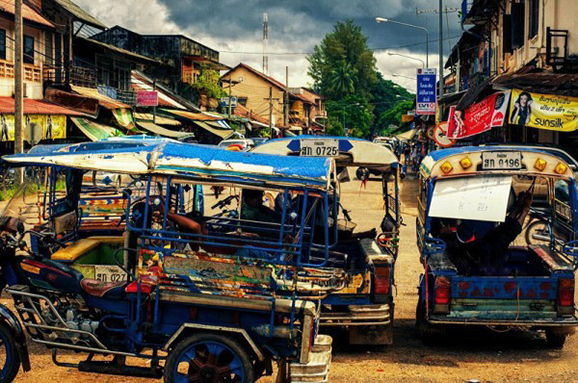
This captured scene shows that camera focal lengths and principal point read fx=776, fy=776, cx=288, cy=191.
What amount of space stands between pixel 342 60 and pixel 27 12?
266 feet

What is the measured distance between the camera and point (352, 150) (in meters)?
10.1

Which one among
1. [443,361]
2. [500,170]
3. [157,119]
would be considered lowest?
[443,361]

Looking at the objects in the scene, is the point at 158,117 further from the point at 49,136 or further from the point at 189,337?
the point at 189,337

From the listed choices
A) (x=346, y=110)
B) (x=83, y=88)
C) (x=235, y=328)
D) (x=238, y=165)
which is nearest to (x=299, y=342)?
(x=235, y=328)

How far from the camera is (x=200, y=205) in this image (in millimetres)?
12023

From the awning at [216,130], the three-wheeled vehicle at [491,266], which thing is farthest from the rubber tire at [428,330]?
the awning at [216,130]

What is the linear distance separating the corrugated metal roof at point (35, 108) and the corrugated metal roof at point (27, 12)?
3246 millimetres

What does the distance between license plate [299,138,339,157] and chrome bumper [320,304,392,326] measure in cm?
248

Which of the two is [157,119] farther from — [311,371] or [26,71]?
[311,371]

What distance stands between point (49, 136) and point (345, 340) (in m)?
23.1

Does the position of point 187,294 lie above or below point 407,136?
below

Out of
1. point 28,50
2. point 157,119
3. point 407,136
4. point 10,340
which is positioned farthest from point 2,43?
point 407,136

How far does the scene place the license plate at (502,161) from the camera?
867cm

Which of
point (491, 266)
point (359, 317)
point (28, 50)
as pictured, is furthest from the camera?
point (28, 50)
